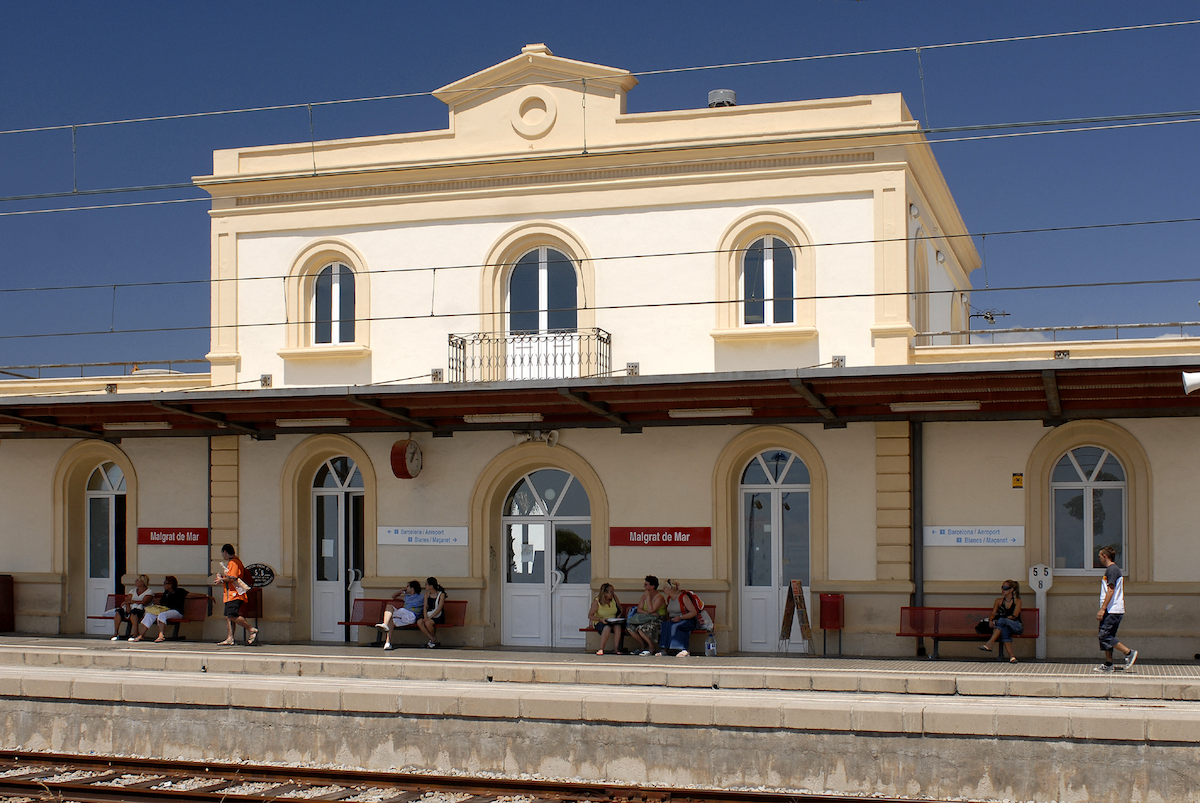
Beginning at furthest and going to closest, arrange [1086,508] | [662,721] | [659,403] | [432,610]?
[432,610] < [659,403] < [1086,508] < [662,721]

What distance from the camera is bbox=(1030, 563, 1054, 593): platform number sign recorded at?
1510 centimetres

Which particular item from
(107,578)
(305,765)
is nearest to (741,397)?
(305,765)

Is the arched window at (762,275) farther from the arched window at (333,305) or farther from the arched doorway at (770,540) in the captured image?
the arched window at (333,305)

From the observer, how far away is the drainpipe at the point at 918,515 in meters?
15.7

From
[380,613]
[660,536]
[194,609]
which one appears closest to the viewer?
[660,536]

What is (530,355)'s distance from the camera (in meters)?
17.2

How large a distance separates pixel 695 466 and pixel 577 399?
2223mm

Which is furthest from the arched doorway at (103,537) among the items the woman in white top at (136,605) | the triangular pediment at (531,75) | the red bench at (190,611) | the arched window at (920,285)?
the arched window at (920,285)

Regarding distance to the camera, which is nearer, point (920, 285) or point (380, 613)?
point (380, 613)

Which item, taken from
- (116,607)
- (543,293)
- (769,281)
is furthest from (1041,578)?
(116,607)

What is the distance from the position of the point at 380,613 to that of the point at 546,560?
2425mm

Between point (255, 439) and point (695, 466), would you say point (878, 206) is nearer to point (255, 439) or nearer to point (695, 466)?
point (695, 466)

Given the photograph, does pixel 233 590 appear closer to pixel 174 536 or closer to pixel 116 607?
pixel 174 536

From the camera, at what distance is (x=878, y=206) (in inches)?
634
